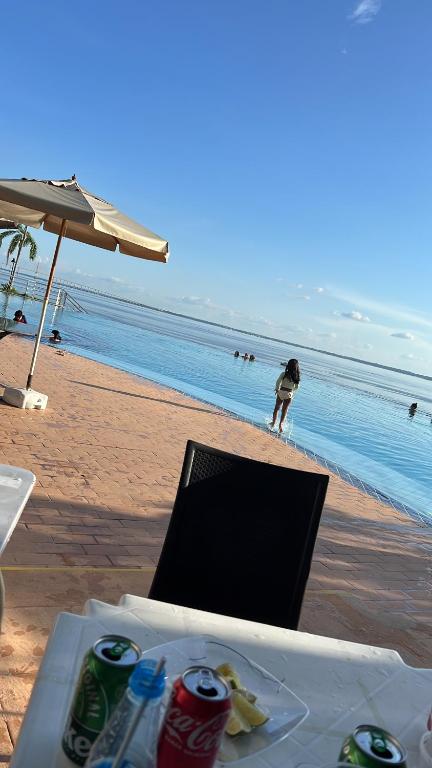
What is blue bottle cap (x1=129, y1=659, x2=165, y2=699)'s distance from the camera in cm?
81

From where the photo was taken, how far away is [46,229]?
→ 820 centimetres

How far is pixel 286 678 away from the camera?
1.43m

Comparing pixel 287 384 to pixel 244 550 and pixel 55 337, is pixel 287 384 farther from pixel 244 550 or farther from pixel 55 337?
pixel 244 550

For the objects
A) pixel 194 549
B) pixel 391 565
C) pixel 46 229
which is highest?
pixel 46 229

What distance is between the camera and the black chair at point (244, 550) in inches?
89.5

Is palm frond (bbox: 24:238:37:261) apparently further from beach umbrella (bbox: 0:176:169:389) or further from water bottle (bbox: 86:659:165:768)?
water bottle (bbox: 86:659:165:768)

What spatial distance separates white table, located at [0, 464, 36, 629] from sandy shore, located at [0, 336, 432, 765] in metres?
0.82

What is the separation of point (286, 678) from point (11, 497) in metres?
1.11

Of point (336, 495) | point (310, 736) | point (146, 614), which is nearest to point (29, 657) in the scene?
point (146, 614)

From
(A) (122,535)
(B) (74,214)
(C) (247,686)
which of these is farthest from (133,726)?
(B) (74,214)

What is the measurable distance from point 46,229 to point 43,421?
325cm

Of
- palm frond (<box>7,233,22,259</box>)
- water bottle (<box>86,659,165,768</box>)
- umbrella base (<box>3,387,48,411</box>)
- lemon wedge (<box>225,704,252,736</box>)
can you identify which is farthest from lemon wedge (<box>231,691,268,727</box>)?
palm frond (<box>7,233,22,259</box>)

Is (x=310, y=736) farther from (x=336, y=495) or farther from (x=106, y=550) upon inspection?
(x=336, y=495)

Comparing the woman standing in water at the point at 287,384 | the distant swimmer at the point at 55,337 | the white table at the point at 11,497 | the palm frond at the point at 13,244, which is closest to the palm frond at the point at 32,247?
the palm frond at the point at 13,244
